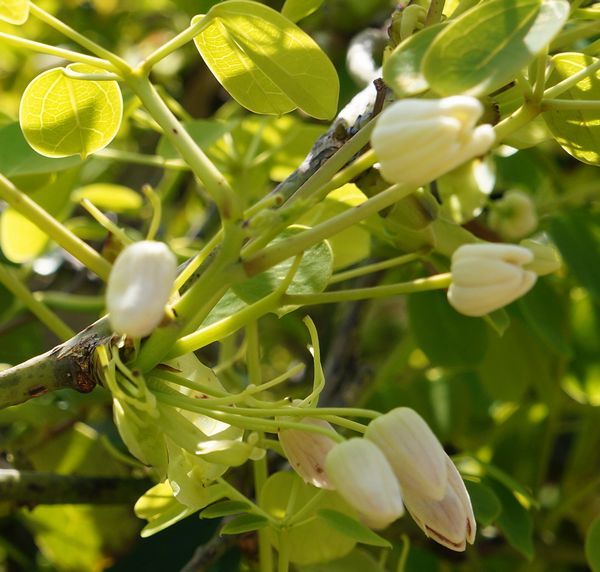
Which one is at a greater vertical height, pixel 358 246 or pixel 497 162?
pixel 358 246

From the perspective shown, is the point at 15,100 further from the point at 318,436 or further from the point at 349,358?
the point at 318,436

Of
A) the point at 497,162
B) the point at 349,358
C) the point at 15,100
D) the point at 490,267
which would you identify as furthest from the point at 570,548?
the point at 15,100

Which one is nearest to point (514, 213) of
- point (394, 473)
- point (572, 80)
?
point (572, 80)

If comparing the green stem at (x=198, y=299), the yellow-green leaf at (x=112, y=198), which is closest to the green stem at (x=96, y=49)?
the green stem at (x=198, y=299)

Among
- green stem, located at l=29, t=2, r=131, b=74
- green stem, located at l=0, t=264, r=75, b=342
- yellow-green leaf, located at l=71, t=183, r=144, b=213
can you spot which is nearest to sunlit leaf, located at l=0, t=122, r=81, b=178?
green stem, located at l=0, t=264, r=75, b=342

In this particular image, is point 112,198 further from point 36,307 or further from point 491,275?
point 491,275

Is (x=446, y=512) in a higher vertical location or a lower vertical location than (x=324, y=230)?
lower
